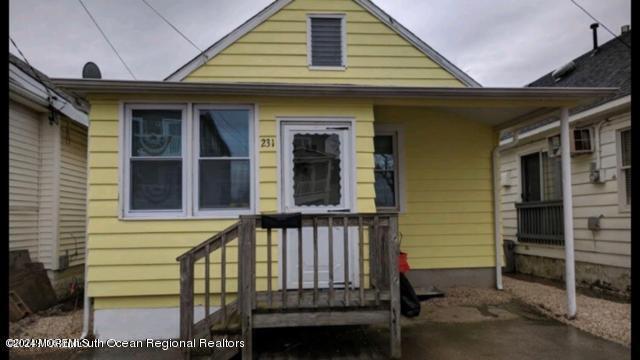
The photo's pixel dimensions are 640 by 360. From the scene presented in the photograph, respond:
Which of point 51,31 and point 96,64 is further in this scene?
point 96,64

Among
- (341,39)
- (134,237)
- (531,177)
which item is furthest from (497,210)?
(134,237)

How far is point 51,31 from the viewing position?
2.19 m

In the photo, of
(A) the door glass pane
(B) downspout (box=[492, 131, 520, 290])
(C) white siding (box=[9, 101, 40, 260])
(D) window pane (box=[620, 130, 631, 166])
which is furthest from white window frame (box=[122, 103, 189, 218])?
(B) downspout (box=[492, 131, 520, 290])

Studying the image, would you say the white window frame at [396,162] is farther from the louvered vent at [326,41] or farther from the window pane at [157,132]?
the window pane at [157,132]

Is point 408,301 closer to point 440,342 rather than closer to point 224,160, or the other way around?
point 440,342

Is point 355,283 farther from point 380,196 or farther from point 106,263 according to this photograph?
point 106,263

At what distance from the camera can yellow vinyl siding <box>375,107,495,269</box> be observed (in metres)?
6.08

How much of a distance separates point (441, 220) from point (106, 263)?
4.39 meters

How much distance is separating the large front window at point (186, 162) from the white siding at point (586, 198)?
3.37 meters

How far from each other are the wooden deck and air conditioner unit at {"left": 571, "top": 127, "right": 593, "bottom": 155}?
149 inches

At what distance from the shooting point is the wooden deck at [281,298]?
3.51 metres

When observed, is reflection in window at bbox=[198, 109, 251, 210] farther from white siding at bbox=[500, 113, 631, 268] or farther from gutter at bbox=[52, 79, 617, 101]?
white siding at bbox=[500, 113, 631, 268]

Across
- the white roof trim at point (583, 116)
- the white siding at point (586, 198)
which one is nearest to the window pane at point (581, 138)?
the white siding at point (586, 198)

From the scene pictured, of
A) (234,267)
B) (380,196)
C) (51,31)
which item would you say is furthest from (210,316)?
(380,196)
